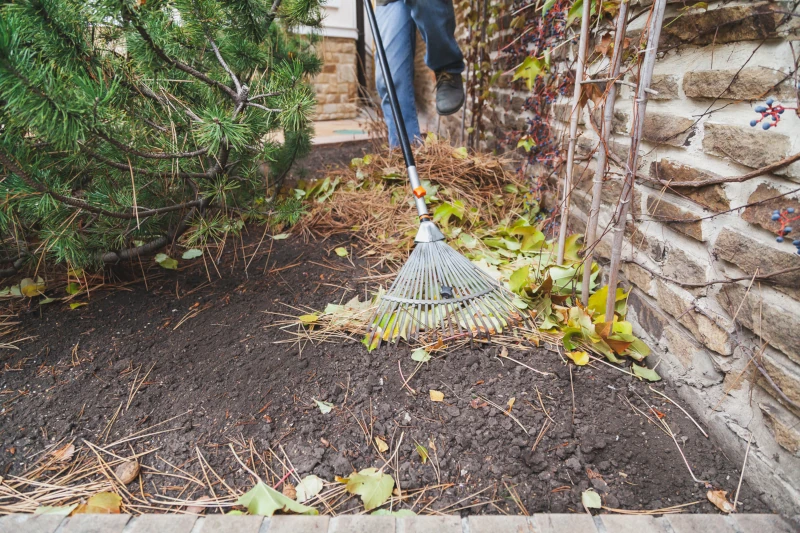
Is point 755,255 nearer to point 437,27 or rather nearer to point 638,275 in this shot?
point 638,275

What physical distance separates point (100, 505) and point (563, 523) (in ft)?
3.24

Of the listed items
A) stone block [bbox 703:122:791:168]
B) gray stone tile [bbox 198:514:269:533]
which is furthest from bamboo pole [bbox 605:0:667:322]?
gray stone tile [bbox 198:514:269:533]

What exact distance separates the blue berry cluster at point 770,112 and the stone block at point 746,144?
29 millimetres

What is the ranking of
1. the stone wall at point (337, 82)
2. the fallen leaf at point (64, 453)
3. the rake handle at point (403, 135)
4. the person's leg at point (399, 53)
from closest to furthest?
1. the fallen leaf at point (64, 453)
2. the rake handle at point (403, 135)
3. the person's leg at point (399, 53)
4. the stone wall at point (337, 82)

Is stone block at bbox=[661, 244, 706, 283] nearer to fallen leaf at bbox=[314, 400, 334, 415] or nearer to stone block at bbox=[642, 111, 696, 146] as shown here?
stone block at bbox=[642, 111, 696, 146]

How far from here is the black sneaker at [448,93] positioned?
2.80m

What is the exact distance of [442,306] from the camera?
5.18 ft

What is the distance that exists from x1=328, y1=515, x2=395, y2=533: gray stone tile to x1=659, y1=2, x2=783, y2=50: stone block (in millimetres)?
1295

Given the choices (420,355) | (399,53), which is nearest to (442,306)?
(420,355)

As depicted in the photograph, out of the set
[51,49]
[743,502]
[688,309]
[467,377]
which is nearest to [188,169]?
[51,49]

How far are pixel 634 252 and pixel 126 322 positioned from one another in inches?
68.3

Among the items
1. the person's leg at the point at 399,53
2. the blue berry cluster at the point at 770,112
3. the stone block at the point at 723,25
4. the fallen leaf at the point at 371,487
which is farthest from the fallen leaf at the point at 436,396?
the person's leg at the point at 399,53

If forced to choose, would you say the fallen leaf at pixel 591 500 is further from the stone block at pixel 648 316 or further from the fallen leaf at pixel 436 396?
the stone block at pixel 648 316

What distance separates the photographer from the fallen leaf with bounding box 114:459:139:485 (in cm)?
109
